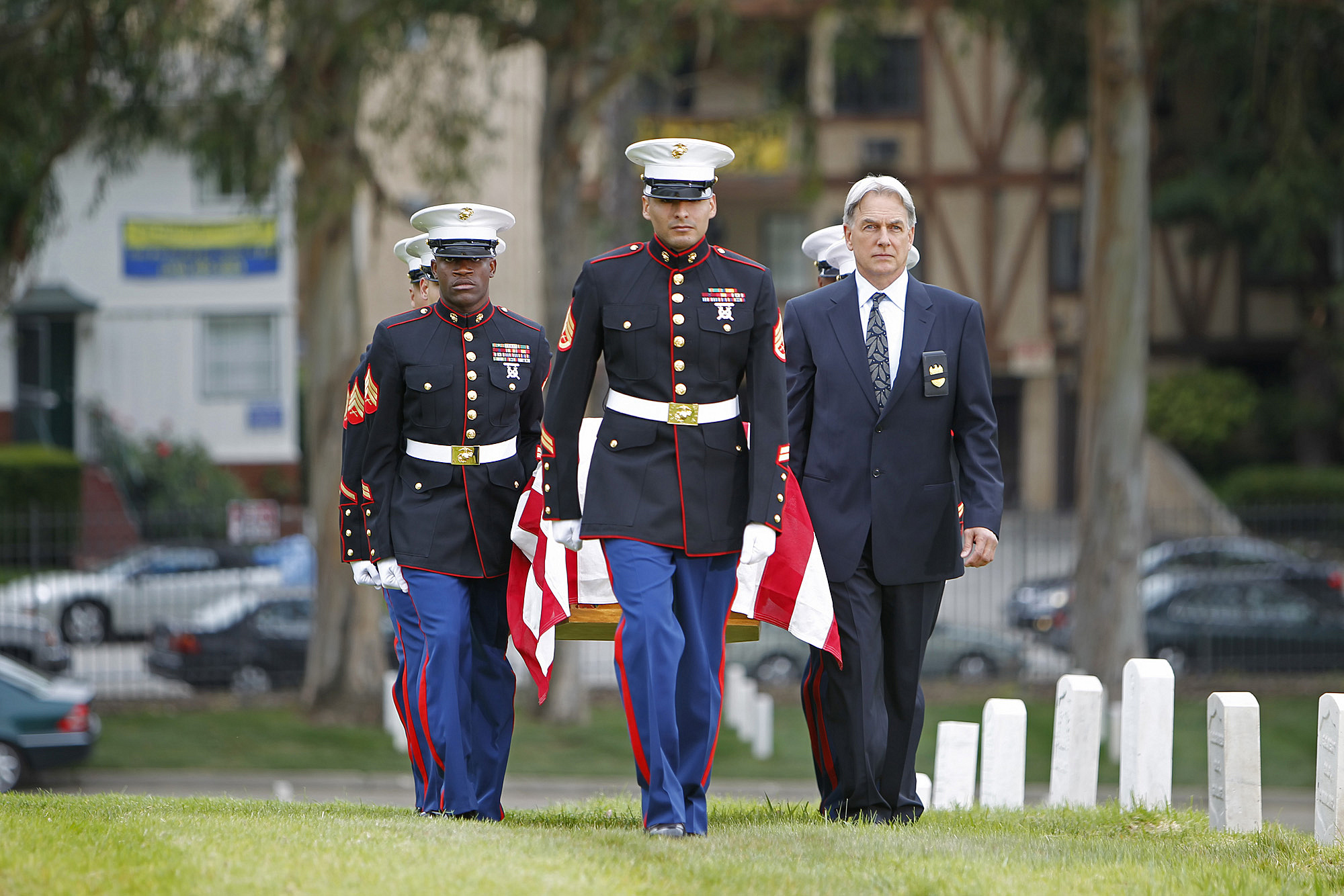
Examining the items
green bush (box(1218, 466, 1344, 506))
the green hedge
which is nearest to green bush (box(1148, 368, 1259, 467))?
green bush (box(1218, 466, 1344, 506))

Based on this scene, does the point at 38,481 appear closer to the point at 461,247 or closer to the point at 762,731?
the point at 762,731

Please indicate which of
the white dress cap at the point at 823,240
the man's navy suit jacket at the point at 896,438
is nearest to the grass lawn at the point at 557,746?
the white dress cap at the point at 823,240

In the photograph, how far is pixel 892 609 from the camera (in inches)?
235

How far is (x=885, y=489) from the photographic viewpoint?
591cm

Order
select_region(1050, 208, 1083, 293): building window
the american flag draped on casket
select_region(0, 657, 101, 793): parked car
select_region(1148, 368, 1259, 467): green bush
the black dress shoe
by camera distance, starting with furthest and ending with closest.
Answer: select_region(1050, 208, 1083, 293): building window → select_region(1148, 368, 1259, 467): green bush → select_region(0, 657, 101, 793): parked car → the american flag draped on casket → the black dress shoe

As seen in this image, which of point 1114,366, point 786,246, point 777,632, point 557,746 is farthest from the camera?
point 786,246

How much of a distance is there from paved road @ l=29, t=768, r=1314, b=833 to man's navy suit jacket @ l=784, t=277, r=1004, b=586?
374 inches

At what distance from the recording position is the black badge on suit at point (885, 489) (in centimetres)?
588

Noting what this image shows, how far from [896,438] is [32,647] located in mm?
14626

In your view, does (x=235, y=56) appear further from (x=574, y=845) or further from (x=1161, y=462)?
(x=1161, y=462)

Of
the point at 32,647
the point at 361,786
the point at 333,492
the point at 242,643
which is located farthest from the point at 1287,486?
the point at 32,647

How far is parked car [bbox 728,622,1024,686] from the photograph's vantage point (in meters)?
18.8

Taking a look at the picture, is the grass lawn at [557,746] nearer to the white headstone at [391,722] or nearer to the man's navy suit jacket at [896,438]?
the white headstone at [391,722]

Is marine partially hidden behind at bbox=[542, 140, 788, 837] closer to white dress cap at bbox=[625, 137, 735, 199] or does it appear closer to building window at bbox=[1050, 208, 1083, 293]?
white dress cap at bbox=[625, 137, 735, 199]
